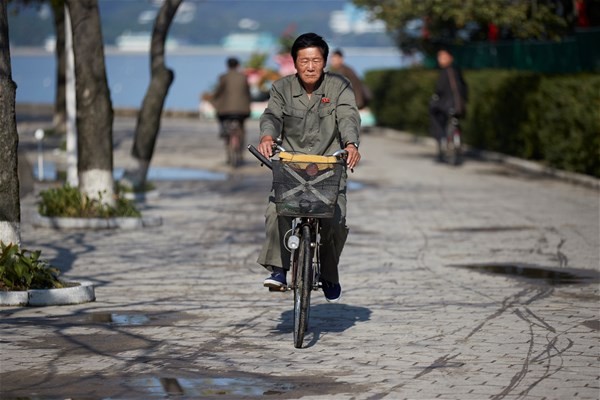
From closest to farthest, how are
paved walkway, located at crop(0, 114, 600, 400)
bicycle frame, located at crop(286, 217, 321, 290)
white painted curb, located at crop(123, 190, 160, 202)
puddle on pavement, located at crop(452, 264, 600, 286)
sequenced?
1. paved walkway, located at crop(0, 114, 600, 400)
2. bicycle frame, located at crop(286, 217, 321, 290)
3. puddle on pavement, located at crop(452, 264, 600, 286)
4. white painted curb, located at crop(123, 190, 160, 202)

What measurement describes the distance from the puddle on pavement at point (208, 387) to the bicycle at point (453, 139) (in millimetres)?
18591

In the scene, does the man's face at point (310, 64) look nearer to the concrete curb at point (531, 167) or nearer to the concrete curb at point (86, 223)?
the concrete curb at point (86, 223)

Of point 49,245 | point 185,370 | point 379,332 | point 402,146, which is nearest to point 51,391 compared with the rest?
point 185,370

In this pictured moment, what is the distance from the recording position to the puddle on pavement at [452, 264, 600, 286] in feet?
39.7

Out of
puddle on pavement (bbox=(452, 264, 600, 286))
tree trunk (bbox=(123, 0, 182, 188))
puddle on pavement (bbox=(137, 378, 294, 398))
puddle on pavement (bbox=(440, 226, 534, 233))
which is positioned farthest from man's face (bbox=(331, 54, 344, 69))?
puddle on pavement (bbox=(137, 378, 294, 398))

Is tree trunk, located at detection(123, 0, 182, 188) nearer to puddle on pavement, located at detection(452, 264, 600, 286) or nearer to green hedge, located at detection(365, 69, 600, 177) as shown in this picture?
green hedge, located at detection(365, 69, 600, 177)

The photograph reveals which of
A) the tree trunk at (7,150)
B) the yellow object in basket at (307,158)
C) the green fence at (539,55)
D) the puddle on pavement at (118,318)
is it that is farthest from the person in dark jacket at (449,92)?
the yellow object in basket at (307,158)

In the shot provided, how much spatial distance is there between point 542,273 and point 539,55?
17.4 metres

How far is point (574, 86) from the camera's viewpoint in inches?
880

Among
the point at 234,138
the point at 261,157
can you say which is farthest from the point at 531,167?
the point at 261,157

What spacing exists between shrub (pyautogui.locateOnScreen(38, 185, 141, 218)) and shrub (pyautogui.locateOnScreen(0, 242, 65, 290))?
5.33 metres

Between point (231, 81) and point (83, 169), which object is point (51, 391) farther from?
point (231, 81)

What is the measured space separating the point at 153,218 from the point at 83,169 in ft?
3.53

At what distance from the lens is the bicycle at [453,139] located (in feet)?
86.2
